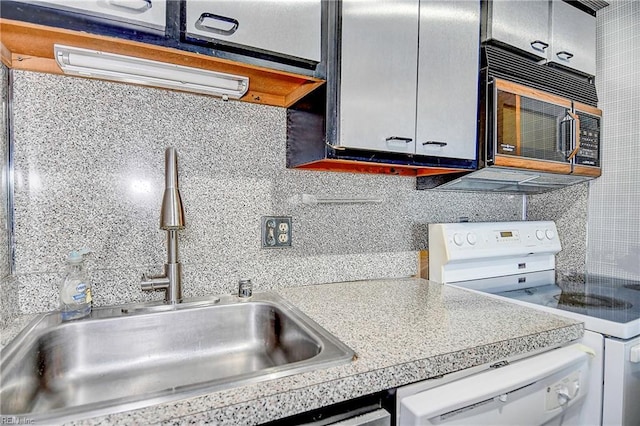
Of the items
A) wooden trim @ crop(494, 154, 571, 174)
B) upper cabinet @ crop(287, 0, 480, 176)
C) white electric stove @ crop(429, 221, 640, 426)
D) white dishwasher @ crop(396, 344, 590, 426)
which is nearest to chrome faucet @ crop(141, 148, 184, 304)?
upper cabinet @ crop(287, 0, 480, 176)

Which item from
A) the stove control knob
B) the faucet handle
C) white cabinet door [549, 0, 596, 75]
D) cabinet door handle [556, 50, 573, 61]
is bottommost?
the faucet handle

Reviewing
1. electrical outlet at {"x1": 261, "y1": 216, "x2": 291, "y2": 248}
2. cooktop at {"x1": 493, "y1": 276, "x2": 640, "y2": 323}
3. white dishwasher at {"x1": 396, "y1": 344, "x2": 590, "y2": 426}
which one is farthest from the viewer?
electrical outlet at {"x1": 261, "y1": 216, "x2": 291, "y2": 248}

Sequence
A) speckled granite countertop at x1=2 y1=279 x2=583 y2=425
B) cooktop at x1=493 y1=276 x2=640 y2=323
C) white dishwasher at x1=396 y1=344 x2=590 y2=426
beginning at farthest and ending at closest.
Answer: cooktop at x1=493 y1=276 x2=640 y2=323
white dishwasher at x1=396 y1=344 x2=590 y2=426
speckled granite countertop at x1=2 y1=279 x2=583 y2=425

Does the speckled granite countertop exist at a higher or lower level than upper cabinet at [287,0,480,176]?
lower

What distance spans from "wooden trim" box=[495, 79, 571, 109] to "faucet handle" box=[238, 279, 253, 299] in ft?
3.62

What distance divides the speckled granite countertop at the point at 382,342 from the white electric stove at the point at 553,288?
108mm

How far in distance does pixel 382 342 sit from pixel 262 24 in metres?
0.82

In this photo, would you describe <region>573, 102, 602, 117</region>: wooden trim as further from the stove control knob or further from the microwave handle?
the stove control knob

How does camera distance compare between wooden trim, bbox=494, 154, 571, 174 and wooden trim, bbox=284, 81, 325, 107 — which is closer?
wooden trim, bbox=284, 81, 325, 107

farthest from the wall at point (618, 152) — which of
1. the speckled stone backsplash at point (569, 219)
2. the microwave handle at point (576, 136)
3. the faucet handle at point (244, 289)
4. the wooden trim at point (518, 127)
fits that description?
the faucet handle at point (244, 289)

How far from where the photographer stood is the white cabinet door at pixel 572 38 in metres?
1.38

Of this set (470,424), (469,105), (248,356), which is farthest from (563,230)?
(248,356)

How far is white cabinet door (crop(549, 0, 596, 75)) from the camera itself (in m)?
1.38

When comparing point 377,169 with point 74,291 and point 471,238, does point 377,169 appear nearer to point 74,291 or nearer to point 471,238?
point 471,238
